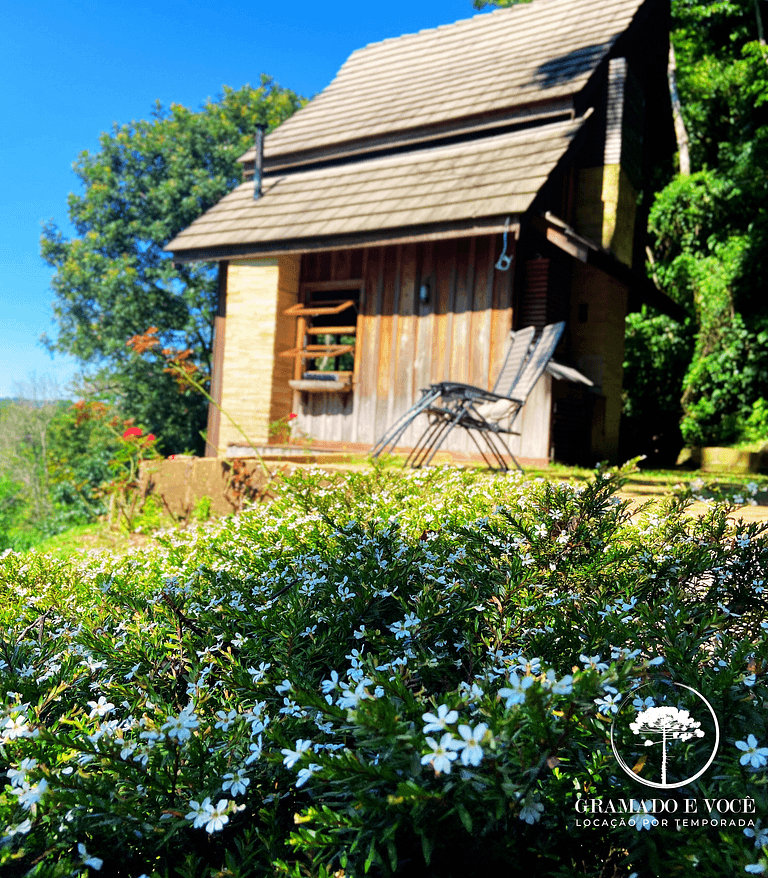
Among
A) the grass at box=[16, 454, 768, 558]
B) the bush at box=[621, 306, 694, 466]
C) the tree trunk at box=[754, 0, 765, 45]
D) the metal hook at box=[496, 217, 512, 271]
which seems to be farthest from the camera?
the tree trunk at box=[754, 0, 765, 45]

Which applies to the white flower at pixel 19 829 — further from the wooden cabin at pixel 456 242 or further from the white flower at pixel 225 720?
the wooden cabin at pixel 456 242

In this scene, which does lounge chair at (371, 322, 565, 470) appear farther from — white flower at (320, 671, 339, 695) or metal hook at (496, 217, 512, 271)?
white flower at (320, 671, 339, 695)

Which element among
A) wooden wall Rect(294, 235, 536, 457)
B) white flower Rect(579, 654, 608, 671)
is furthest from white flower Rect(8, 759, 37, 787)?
wooden wall Rect(294, 235, 536, 457)

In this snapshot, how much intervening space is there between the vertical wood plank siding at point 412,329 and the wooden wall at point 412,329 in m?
0.01

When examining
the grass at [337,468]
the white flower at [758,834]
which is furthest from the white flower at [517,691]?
the grass at [337,468]

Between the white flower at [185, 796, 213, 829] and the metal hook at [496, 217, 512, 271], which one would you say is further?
the metal hook at [496, 217, 512, 271]

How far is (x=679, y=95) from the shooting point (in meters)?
16.2

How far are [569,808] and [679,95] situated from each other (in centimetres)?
1851

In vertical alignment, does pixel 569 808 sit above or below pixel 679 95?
below

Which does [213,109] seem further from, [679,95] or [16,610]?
[16,610]

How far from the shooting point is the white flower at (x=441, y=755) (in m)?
0.89

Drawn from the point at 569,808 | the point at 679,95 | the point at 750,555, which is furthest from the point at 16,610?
the point at 679,95

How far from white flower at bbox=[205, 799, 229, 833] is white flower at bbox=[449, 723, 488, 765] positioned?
1.21ft

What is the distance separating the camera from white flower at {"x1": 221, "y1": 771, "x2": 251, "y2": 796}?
3.56 ft
